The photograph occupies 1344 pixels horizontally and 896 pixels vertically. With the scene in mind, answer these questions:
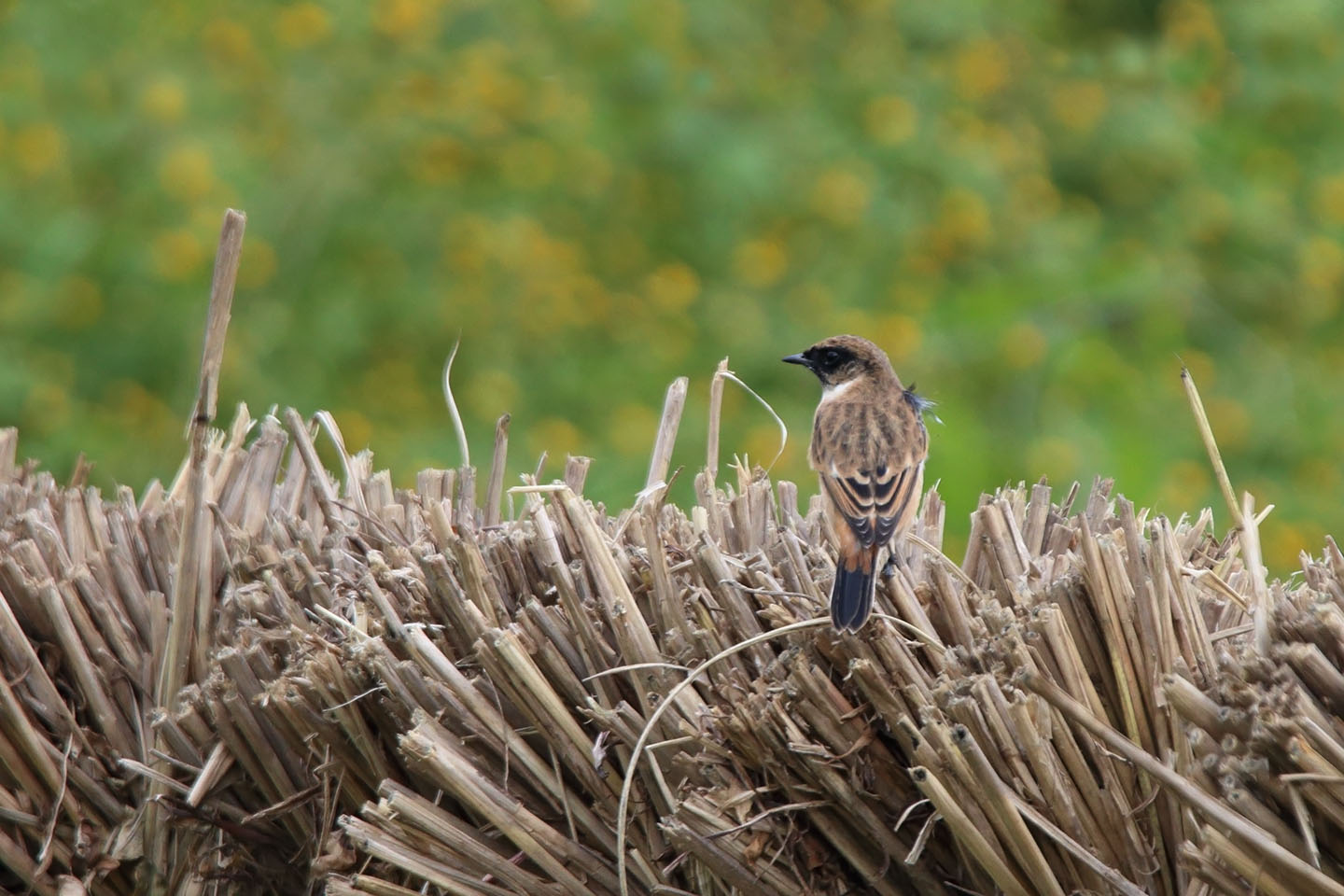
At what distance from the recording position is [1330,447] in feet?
24.9

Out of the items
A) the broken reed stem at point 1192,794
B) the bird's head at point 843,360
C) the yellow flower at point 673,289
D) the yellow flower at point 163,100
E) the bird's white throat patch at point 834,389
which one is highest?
the yellow flower at point 163,100

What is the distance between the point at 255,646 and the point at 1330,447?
633 centimetres

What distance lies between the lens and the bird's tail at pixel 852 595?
228 cm

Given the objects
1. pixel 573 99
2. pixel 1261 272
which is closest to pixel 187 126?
pixel 573 99

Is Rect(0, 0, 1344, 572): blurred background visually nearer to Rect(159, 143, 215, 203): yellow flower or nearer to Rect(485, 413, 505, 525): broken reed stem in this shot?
Rect(159, 143, 215, 203): yellow flower

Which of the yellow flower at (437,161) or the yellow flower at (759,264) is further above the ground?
the yellow flower at (437,161)

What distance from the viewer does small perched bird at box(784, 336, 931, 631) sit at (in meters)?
2.37

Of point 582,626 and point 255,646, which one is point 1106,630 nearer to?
point 582,626

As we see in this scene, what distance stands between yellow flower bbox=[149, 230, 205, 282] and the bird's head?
4.34 m

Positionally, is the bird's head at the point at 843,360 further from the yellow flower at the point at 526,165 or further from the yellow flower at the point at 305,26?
the yellow flower at the point at 305,26

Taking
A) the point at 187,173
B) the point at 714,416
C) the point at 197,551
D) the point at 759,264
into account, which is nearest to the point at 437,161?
the point at 187,173

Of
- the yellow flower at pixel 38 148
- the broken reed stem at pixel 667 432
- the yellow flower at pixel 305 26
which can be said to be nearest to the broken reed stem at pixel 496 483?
the broken reed stem at pixel 667 432

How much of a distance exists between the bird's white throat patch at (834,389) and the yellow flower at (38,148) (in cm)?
538

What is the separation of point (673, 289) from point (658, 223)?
664mm
